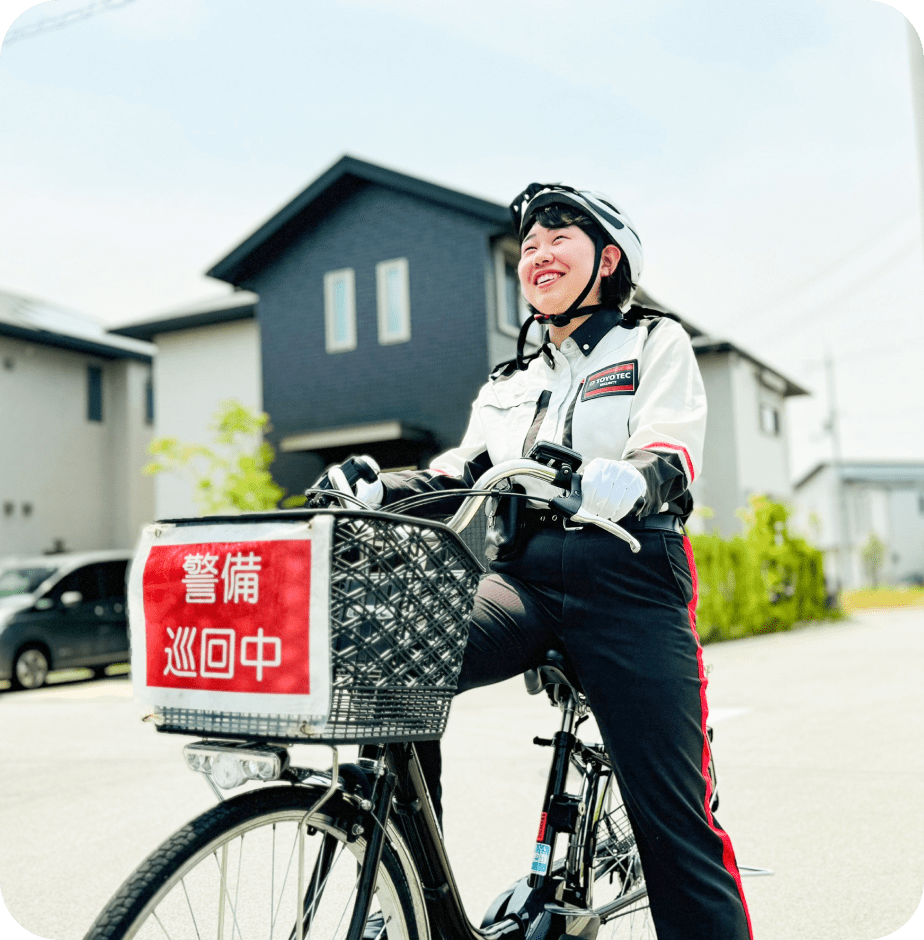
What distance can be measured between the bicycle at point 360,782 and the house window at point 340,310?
1674cm

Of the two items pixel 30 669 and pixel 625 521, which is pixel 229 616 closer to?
pixel 625 521

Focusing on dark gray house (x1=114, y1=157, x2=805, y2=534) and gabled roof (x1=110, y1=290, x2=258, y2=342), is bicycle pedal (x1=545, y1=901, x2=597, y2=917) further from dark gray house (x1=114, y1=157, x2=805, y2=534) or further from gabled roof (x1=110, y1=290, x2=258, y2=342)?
gabled roof (x1=110, y1=290, x2=258, y2=342)

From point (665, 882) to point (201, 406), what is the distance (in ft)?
67.6

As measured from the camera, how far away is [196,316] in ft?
69.8

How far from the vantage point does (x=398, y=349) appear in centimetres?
1783

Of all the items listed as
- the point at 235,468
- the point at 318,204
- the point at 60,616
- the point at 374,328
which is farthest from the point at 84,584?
the point at 318,204

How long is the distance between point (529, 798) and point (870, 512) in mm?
53692

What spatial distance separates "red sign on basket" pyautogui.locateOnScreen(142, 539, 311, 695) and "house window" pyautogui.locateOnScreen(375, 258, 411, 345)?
16.2 metres

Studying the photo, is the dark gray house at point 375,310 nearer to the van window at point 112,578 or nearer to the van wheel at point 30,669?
the van window at point 112,578

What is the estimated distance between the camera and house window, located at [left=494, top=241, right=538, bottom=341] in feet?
56.2

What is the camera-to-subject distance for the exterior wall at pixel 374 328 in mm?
17078

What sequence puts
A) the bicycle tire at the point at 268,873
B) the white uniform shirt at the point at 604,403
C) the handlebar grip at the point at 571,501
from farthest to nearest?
the white uniform shirt at the point at 604,403, the handlebar grip at the point at 571,501, the bicycle tire at the point at 268,873

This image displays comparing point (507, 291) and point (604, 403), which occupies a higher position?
point (507, 291)

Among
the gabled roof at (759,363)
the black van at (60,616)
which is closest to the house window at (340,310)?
the black van at (60,616)
